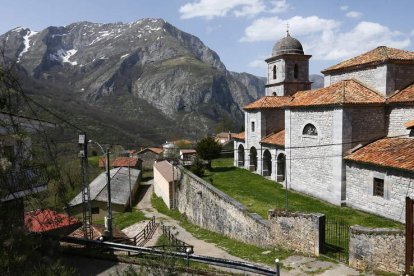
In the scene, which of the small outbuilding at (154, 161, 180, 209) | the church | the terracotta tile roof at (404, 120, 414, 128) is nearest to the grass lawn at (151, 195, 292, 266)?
the small outbuilding at (154, 161, 180, 209)

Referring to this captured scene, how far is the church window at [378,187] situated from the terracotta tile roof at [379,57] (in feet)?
22.6

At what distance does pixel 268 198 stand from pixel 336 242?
27.7 ft

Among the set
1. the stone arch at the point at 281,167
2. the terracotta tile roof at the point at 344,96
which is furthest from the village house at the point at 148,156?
the terracotta tile roof at the point at 344,96

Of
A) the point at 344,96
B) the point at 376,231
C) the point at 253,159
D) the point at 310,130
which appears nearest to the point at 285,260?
the point at 376,231

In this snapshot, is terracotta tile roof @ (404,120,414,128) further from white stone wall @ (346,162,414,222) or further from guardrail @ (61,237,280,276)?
guardrail @ (61,237,280,276)

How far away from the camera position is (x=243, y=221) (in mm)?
17125

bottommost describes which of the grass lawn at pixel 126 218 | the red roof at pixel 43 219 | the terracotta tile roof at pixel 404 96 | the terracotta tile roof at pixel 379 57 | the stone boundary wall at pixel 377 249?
the grass lawn at pixel 126 218

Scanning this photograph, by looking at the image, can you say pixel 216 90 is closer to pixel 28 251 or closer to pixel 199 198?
pixel 199 198

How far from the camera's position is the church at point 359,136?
17.3m

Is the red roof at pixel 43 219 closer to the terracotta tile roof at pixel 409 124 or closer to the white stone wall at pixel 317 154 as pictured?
the white stone wall at pixel 317 154

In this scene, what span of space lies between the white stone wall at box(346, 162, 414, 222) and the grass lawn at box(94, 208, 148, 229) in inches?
616

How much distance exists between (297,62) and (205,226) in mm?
17535

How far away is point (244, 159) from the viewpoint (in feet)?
112

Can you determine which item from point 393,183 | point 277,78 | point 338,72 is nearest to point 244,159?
point 277,78
